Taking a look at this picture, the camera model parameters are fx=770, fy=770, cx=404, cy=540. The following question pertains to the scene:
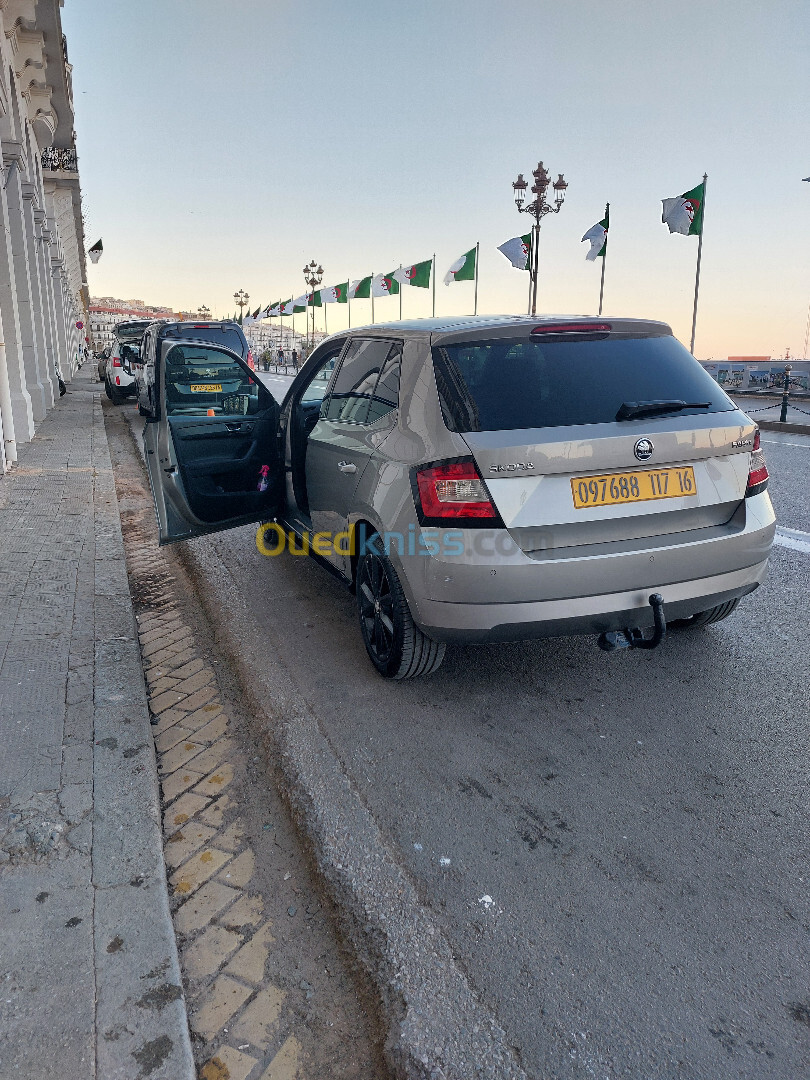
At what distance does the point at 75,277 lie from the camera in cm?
6309

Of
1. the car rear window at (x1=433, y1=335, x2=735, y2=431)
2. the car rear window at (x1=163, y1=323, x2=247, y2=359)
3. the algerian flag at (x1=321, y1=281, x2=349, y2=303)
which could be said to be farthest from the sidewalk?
the algerian flag at (x1=321, y1=281, x2=349, y2=303)

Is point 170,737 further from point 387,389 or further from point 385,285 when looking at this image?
point 385,285

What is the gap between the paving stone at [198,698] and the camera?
371 centimetres

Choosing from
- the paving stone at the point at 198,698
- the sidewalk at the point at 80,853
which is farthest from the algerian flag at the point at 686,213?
the paving stone at the point at 198,698

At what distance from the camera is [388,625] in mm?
3672

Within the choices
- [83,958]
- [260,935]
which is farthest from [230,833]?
[83,958]

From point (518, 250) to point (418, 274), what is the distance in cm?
817

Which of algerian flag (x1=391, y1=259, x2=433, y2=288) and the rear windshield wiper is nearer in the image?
the rear windshield wiper

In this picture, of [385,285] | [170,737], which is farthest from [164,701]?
[385,285]

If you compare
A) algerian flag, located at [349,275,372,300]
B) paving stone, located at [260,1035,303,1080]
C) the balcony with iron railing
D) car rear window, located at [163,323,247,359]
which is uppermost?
the balcony with iron railing

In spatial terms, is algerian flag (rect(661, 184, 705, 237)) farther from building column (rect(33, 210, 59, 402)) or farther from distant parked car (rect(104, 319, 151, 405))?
building column (rect(33, 210, 59, 402))

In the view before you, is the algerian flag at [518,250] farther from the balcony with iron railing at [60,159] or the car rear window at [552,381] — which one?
the car rear window at [552,381]

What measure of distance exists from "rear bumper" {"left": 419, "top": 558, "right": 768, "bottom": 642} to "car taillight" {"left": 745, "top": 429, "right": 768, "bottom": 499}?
17.9 inches

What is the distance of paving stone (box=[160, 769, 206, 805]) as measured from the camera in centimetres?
297
